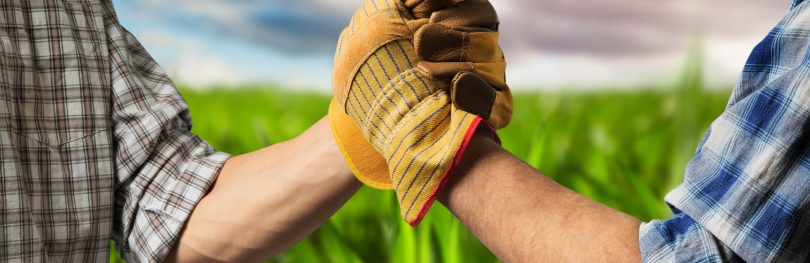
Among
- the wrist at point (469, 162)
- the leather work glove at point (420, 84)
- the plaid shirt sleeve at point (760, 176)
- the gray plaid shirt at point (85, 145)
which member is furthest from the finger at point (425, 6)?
the gray plaid shirt at point (85, 145)

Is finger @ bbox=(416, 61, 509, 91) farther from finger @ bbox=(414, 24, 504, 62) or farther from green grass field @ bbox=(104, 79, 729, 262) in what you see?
green grass field @ bbox=(104, 79, 729, 262)

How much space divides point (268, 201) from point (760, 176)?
0.59 meters

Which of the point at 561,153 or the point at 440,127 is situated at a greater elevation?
the point at 440,127

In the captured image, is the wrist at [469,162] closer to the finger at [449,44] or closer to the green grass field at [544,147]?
the finger at [449,44]

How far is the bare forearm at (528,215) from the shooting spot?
56 cm

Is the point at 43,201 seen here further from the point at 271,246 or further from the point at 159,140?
the point at 271,246

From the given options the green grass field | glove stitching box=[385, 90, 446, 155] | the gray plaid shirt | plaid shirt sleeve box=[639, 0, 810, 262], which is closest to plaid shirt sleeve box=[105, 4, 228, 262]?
the gray plaid shirt

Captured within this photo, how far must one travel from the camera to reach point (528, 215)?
0.59 metres

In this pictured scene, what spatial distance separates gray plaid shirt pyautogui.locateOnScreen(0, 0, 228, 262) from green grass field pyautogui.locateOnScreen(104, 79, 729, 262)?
0.99 ft

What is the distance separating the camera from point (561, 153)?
1614 millimetres

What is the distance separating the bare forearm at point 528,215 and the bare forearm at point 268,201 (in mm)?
257

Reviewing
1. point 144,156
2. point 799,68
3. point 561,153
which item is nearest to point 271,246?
point 144,156

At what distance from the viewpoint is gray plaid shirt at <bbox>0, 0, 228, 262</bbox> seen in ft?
2.97

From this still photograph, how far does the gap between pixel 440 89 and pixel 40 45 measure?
553 mm
